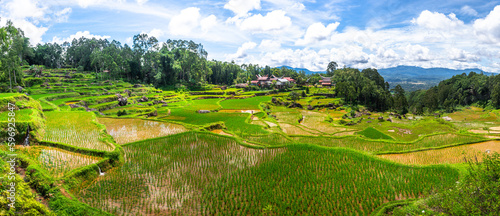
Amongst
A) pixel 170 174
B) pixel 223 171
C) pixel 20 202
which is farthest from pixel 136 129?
pixel 20 202

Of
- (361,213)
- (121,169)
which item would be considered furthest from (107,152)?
(361,213)

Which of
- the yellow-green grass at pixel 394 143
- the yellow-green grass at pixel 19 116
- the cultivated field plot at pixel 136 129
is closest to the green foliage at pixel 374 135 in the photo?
the yellow-green grass at pixel 394 143

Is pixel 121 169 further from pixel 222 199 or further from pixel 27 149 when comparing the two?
pixel 222 199

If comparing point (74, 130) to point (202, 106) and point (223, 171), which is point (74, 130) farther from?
point (202, 106)

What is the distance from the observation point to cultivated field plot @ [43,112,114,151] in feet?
38.4

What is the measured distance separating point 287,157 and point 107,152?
8357 millimetres

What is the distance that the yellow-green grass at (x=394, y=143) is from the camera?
13.9 m

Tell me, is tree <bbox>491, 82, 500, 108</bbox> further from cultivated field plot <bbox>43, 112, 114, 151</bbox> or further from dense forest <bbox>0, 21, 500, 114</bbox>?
cultivated field plot <bbox>43, 112, 114, 151</bbox>

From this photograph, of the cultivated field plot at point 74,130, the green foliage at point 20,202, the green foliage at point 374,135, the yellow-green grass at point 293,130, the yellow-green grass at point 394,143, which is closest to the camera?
the green foliage at point 20,202

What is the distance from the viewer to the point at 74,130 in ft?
45.3

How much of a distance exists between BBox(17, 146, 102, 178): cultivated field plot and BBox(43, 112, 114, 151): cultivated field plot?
1054mm

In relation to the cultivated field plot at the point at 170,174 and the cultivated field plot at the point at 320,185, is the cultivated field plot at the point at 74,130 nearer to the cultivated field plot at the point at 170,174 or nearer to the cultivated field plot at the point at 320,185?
the cultivated field plot at the point at 170,174

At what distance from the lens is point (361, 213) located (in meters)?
7.31

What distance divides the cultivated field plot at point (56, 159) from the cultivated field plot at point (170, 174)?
1.18 meters
